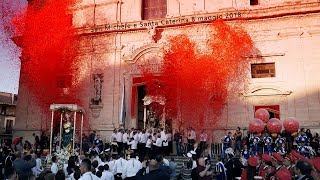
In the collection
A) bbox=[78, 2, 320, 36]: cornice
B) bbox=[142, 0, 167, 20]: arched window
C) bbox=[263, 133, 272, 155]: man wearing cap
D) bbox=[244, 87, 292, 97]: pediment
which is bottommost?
bbox=[263, 133, 272, 155]: man wearing cap

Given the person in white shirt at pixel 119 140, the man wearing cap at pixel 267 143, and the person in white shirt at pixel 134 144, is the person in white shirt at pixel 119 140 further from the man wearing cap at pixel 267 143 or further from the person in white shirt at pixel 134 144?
the man wearing cap at pixel 267 143

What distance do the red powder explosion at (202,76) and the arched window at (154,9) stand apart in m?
3.10

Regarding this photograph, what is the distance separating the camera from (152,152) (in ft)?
58.4

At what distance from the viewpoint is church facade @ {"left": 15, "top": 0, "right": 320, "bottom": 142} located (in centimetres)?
1955

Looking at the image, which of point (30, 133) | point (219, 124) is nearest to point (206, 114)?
point (219, 124)

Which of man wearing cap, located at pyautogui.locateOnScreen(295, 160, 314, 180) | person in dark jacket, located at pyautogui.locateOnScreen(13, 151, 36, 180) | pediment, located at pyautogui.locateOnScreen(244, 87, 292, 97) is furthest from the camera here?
pediment, located at pyautogui.locateOnScreen(244, 87, 292, 97)

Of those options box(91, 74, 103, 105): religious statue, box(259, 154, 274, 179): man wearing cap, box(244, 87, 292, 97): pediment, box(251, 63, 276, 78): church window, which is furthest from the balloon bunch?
box(91, 74, 103, 105): religious statue

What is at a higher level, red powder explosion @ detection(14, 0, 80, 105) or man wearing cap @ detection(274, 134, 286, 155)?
red powder explosion @ detection(14, 0, 80, 105)

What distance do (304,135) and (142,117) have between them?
35.7 ft

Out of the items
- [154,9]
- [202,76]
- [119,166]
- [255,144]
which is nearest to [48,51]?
[154,9]

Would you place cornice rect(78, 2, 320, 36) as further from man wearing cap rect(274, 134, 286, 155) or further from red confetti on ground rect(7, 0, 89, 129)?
man wearing cap rect(274, 134, 286, 155)

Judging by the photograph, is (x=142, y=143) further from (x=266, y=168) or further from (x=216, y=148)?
(x=266, y=168)

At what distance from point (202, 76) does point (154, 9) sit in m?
6.94

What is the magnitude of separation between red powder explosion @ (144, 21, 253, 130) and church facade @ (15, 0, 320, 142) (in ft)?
1.86
